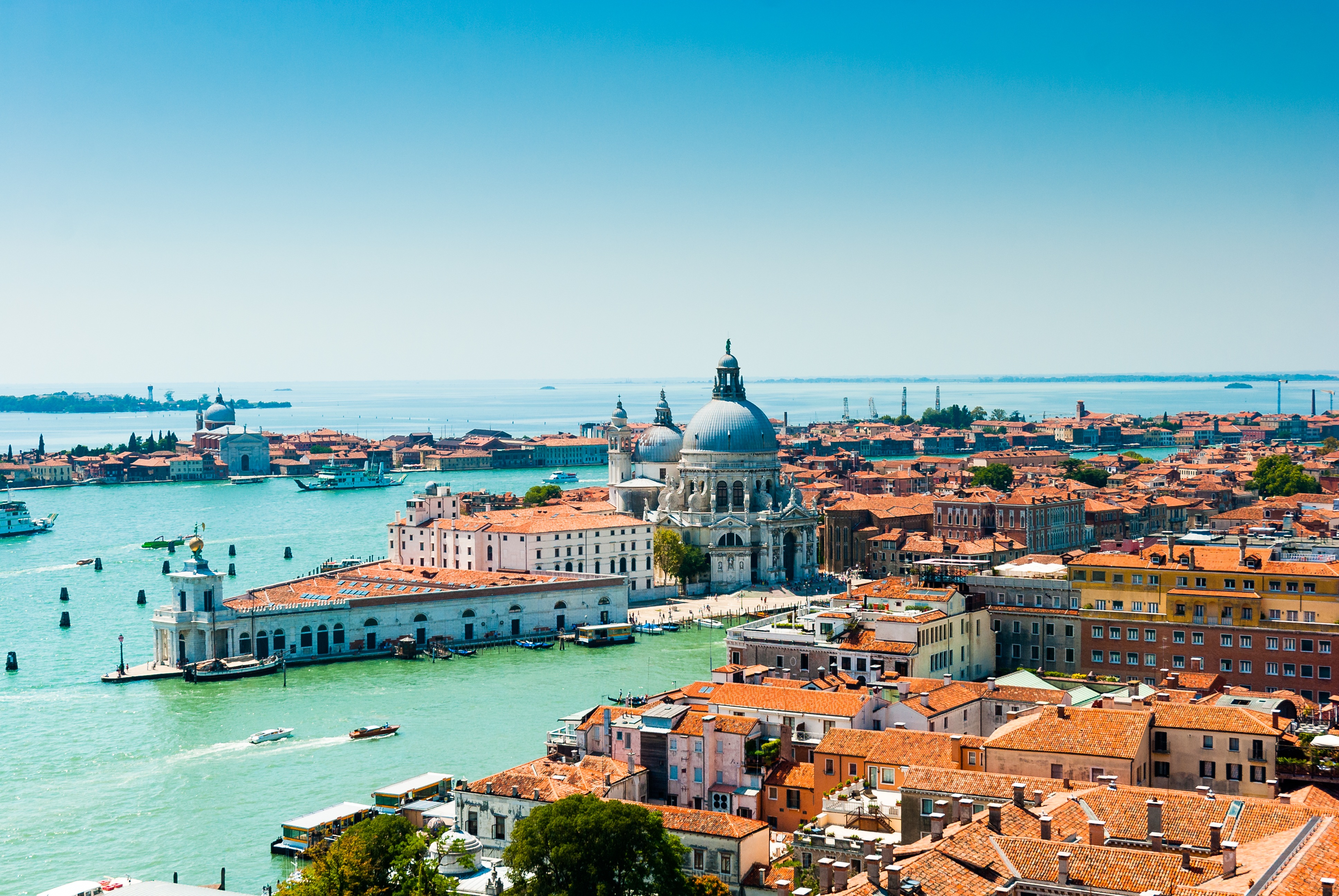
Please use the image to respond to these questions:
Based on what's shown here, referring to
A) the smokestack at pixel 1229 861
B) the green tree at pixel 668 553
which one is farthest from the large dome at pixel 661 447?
the smokestack at pixel 1229 861

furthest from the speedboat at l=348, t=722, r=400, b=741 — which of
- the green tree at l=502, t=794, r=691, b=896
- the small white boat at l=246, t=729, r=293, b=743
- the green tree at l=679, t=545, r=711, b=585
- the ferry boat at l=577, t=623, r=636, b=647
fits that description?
the green tree at l=679, t=545, r=711, b=585

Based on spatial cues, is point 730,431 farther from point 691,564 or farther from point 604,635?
point 604,635

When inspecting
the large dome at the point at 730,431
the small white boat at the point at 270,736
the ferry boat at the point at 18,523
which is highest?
the large dome at the point at 730,431

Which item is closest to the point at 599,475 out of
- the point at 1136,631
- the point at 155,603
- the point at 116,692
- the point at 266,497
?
the point at 266,497

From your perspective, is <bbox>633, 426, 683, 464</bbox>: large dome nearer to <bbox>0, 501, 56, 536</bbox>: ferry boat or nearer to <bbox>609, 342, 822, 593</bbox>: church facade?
<bbox>609, 342, 822, 593</bbox>: church facade

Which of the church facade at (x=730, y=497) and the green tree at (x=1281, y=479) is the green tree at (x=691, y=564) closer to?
the church facade at (x=730, y=497)

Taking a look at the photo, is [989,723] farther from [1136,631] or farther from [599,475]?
[599,475]
